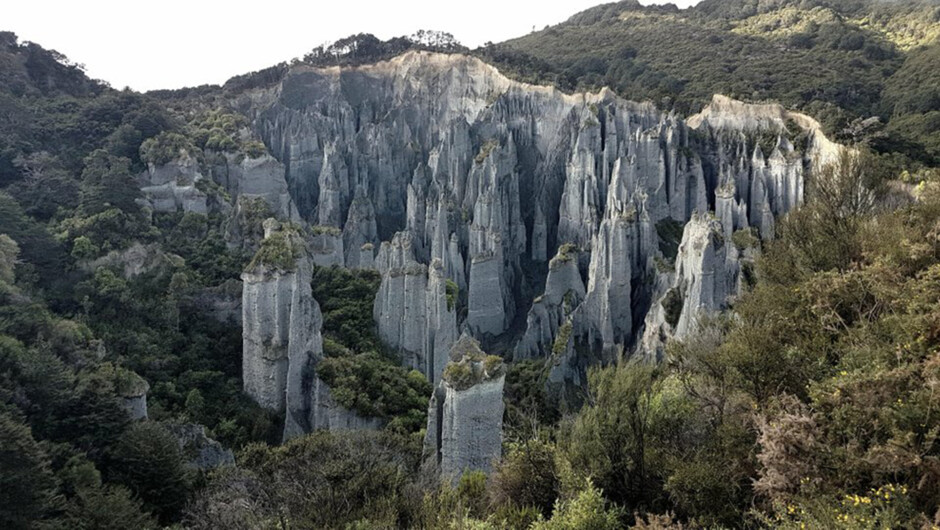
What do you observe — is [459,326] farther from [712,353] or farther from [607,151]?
[712,353]

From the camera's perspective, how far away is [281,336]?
75.7 feet

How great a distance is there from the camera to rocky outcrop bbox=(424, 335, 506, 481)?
16.5m

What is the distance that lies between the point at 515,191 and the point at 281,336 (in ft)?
102

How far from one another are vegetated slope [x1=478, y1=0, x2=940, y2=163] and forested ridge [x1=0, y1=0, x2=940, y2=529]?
557 inches

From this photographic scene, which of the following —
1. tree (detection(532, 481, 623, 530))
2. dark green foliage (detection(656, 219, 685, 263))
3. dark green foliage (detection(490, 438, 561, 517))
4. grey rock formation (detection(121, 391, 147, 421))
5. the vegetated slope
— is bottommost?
grey rock formation (detection(121, 391, 147, 421))

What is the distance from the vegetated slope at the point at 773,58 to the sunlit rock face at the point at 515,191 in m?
4.27

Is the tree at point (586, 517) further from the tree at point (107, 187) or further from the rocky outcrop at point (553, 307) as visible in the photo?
the tree at point (107, 187)

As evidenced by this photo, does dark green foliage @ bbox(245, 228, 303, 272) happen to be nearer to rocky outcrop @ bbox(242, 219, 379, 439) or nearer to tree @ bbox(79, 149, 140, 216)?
rocky outcrop @ bbox(242, 219, 379, 439)

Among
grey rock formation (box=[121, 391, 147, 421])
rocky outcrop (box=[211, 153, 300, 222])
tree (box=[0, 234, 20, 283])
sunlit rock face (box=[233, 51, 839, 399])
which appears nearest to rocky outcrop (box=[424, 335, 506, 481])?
grey rock formation (box=[121, 391, 147, 421])

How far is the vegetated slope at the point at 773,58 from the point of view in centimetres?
5109

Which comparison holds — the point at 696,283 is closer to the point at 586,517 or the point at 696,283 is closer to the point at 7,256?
the point at 586,517

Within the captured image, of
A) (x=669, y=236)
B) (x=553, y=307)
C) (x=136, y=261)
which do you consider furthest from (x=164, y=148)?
(x=669, y=236)

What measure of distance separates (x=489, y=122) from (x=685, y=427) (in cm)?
4686

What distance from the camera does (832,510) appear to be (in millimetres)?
7828
